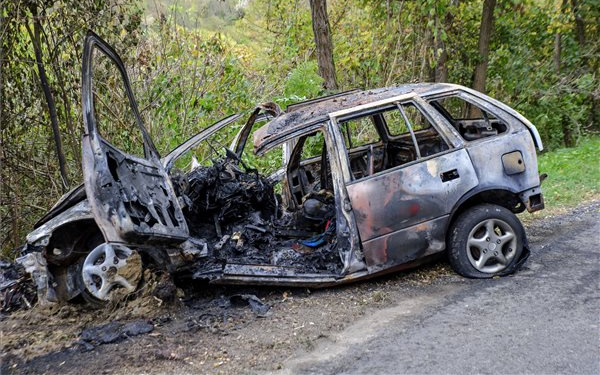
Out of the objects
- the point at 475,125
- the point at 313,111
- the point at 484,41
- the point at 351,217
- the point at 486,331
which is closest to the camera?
the point at 486,331

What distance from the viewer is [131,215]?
13.1 feet

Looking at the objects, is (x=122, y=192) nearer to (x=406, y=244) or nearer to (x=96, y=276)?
(x=96, y=276)

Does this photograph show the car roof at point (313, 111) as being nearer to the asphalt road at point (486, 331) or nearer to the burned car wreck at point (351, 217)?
the burned car wreck at point (351, 217)

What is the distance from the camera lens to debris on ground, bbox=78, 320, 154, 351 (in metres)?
4.11

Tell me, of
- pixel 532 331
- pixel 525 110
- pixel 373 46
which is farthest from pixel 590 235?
pixel 525 110

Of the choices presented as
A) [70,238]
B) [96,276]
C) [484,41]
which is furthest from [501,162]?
[484,41]

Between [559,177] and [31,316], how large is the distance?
28.3 feet

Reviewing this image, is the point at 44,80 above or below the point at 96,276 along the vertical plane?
above

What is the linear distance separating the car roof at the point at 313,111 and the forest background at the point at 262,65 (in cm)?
341

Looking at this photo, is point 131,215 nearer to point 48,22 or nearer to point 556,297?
point 556,297

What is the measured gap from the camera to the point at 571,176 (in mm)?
9234

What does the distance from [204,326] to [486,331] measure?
7.33 feet

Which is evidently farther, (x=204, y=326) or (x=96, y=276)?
(x=96, y=276)

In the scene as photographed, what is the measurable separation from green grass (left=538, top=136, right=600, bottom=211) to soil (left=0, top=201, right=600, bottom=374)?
3750 millimetres
